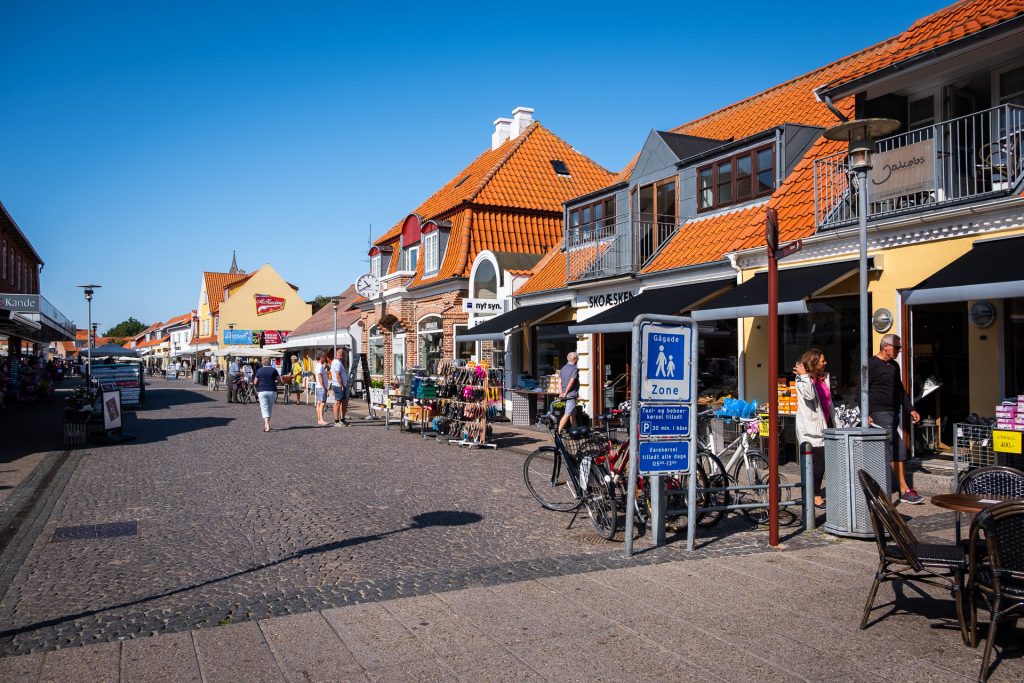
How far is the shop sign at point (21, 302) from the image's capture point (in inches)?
874

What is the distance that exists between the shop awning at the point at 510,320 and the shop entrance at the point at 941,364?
30.4 ft

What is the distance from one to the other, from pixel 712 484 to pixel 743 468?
1066mm

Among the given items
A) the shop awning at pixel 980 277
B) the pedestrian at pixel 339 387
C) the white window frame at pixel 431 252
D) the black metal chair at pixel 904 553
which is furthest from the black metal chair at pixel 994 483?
the white window frame at pixel 431 252

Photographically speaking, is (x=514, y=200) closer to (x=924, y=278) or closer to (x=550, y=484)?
(x=924, y=278)

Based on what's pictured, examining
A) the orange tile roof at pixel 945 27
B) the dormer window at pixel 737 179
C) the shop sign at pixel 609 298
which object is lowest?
the shop sign at pixel 609 298

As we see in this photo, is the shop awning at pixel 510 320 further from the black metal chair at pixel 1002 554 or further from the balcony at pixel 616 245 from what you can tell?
the black metal chair at pixel 1002 554

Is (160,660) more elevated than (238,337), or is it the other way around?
(238,337)

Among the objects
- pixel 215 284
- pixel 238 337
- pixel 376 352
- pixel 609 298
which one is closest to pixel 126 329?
pixel 215 284

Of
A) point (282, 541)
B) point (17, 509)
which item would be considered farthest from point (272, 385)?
point (282, 541)

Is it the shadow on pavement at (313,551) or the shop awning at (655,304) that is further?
the shop awning at (655,304)

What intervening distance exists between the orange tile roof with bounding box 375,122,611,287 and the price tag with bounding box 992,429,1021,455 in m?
16.7

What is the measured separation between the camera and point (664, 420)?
682 centimetres

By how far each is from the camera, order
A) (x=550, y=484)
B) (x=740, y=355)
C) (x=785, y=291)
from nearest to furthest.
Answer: (x=550, y=484) < (x=785, y=291) < (x=740, y=355)

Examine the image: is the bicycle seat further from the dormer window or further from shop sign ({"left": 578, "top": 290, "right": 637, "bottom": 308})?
shop sign ({"left": 578, "top": 290, "right": 637, "bottom": 308})
